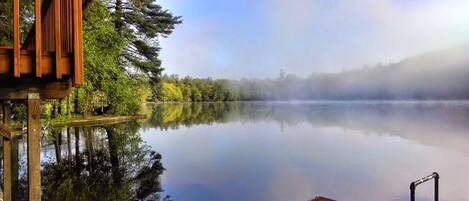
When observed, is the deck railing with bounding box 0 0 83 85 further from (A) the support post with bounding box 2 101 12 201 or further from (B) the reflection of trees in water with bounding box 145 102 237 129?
(B) the reflection of trees in water with bounding box 145 102 237 129

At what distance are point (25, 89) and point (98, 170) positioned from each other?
291 inches

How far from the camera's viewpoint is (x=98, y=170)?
11344 mm

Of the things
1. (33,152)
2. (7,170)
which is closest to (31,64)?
(33,152)

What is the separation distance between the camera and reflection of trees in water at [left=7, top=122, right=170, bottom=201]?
29.2 feet

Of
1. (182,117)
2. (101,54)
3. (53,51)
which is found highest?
(101,54)

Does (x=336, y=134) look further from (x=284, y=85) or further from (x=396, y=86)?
(x=284, y=85)

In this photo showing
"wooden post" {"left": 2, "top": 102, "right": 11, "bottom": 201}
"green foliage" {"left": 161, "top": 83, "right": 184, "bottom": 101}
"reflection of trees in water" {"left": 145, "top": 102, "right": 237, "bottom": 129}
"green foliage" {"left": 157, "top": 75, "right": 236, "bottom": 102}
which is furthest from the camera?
"green foliage" {"left": 157, "top": 75, "right": 236, "bottom": 102}

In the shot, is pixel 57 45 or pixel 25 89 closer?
pixel 57 45

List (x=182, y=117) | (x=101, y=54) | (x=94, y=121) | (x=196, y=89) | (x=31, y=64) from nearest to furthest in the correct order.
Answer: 1. (x=31, y=64)
2. (x=101, y=54)
3. (x=94, y=121)
4. (x=182, y=117)
5. (x=196, y=89)

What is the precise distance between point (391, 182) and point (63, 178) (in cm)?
877

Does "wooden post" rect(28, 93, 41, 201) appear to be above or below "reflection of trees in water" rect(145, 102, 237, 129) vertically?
above

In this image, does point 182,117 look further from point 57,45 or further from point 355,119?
point 57,45

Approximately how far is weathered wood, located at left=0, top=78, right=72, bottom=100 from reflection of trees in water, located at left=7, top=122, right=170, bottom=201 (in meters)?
4.13

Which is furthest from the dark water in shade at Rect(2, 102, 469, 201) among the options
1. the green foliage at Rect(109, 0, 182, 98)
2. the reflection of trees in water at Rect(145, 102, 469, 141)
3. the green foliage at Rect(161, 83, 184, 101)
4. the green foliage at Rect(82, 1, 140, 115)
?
the green foliage at Rect(161, 83, 184, 101)
